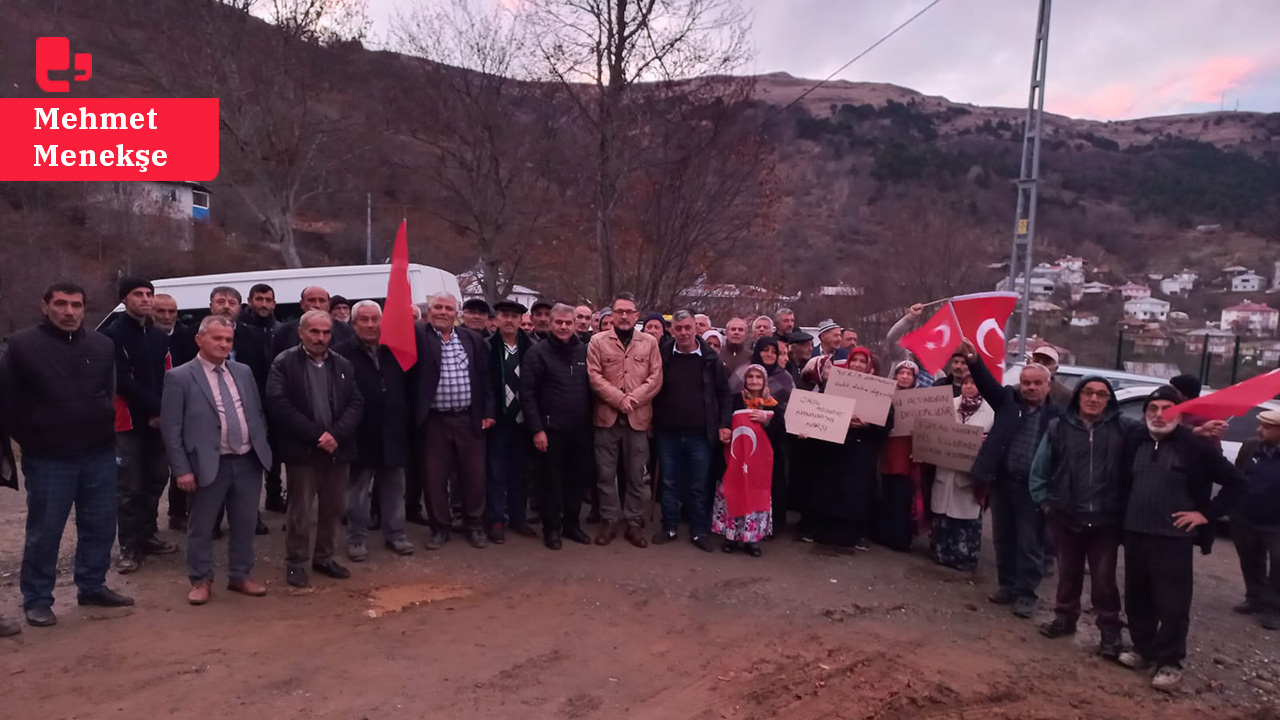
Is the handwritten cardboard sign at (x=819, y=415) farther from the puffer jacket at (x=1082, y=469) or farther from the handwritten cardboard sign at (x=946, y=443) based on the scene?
the puffer jacket at (x=1082, y=469)

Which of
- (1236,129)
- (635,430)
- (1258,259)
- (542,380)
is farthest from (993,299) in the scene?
(1236,129)

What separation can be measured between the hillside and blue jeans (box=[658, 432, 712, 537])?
5672 millimetres

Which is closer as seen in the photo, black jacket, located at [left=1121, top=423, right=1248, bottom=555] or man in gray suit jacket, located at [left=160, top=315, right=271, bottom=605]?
black jacket, located at [left=1121, top=423, right=1248, bottom=555]

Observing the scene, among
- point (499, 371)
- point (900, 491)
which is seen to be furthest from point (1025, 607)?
point (499, 371)

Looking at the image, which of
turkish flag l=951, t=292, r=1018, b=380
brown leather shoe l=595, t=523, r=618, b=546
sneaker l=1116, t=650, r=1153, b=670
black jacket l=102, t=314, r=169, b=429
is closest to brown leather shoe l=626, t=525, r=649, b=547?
brown leather shoe l=595, t=523, r=618, b=546

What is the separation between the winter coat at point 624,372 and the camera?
259 inches

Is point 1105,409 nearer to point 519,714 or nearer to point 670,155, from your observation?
point 519,714

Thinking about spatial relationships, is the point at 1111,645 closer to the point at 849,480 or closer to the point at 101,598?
the point at 849,480

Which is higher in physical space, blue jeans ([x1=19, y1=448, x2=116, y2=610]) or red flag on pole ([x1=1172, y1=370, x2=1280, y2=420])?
red flag on pole ([x1=1172, y1=370, x2=1280, y2=420])

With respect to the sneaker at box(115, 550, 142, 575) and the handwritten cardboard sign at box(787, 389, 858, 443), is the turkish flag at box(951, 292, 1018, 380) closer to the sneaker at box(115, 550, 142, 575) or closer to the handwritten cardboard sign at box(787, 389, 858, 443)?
the handwritten cardboard sign at box(787, 389, 858, 443)

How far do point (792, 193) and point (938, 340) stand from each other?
1646 cm

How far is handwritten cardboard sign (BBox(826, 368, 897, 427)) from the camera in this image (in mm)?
6637

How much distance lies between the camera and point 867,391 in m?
6.66

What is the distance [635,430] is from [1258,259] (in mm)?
65146
